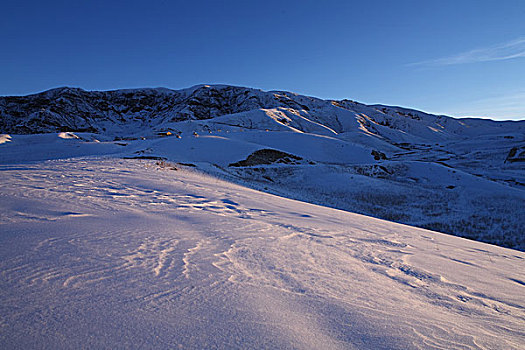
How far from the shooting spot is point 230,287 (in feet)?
6.68

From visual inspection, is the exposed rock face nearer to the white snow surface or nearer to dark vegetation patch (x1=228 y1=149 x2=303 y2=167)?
dark vegetation patch (x1=228 y1=149 x2=303 y2=167)

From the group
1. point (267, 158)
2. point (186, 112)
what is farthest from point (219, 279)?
point (186, 112)

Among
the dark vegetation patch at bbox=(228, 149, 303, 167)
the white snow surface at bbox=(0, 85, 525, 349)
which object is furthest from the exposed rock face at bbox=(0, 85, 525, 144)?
the white snow surface at bbox=(0, 85, 525, 349)

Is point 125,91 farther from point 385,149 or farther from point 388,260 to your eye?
point 388,260

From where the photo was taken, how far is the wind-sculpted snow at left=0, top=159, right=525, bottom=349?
149 centimetres

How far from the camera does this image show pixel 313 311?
1.82m

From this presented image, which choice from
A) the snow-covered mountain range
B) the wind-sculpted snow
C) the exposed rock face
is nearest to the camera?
the wind-sculpted snow

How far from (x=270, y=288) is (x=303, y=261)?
0.80 metres

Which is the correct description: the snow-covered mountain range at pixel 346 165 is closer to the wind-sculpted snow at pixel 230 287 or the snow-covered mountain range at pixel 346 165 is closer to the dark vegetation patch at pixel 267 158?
the dark vegetation patch at pixel 267 158

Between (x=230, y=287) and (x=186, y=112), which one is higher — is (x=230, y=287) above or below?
below

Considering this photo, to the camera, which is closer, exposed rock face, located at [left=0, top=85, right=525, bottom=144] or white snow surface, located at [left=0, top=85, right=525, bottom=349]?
white snow surface, located at [left=0, top=85, right=525, bottom=349]

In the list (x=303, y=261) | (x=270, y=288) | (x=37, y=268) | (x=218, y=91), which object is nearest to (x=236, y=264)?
(x=270, y=288)

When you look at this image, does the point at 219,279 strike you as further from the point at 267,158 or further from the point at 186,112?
the point at 186,112

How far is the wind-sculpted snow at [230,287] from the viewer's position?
149 centimetres
